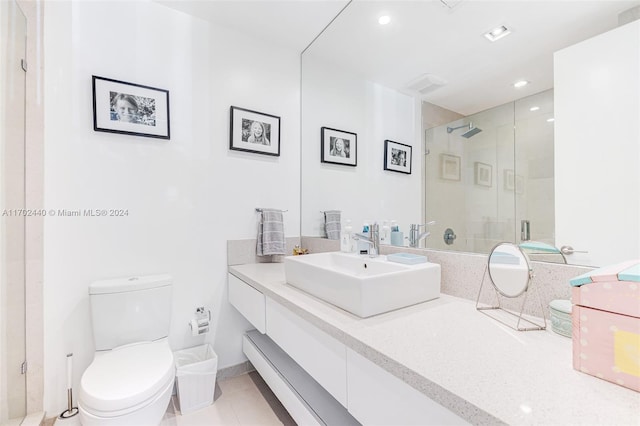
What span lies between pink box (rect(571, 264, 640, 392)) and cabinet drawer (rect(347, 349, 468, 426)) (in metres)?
0.32

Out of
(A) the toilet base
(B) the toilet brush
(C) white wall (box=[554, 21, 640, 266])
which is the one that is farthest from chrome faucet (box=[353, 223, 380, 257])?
(B) the toilet brush

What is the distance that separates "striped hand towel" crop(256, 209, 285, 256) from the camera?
204cm

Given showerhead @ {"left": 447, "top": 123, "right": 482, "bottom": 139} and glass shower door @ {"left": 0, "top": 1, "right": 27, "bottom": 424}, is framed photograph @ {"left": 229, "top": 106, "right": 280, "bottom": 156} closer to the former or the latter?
glass shower door @ {"left": 0, "top": 1, "right": 27, "bottom": 424}

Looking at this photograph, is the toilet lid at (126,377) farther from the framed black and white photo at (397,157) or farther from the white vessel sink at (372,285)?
the framed black and white photo at (397,157)

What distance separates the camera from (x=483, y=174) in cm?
113

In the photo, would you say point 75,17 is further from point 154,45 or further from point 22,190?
point 22,190

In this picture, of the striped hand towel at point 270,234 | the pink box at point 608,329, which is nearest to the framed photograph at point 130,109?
the striped hand towel at point 270,234

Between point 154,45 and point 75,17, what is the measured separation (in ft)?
1.23

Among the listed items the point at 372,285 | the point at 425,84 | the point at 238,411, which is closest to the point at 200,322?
the point at 238,411

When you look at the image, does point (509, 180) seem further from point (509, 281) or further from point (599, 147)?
point (509, 281)

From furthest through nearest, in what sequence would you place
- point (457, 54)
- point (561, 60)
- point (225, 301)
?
point (225, 301) → point (457, 54) → point (561, 60)

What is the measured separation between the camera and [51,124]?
1.48 m

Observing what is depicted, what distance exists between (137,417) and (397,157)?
1684 mm

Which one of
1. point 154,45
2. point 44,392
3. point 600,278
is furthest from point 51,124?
point 600,278
